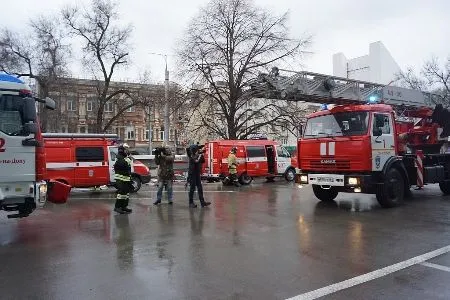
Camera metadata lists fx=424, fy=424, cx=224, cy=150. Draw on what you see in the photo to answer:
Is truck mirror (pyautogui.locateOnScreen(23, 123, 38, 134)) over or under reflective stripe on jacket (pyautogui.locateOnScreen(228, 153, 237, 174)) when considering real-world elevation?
over

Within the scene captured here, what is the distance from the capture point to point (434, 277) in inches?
217

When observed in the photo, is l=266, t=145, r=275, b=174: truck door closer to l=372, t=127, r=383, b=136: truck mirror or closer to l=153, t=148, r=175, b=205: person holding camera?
l=153, t=148, r=175, b=205: person holding camera

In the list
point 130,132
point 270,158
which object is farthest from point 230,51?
point 130,132

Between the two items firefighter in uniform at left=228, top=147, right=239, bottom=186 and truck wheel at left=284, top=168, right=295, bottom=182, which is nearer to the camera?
firefighter in uniform at left=228, top=147, right=239, bottom=186

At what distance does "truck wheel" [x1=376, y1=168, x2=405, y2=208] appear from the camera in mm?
11281

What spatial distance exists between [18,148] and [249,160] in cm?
1475

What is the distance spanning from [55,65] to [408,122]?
2807 cm

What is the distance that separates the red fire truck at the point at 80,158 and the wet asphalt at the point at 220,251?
435 centimetres

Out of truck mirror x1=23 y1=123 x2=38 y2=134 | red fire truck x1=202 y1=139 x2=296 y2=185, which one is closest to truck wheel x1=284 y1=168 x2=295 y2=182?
red fire truck x1=202 y1=139 x2=296 y2=185

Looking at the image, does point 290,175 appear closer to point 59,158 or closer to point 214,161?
point 214,161

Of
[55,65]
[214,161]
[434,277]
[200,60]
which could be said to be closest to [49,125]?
[55,65]

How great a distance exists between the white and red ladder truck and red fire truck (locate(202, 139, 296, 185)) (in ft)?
43.4

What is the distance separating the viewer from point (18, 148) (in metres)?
7.56

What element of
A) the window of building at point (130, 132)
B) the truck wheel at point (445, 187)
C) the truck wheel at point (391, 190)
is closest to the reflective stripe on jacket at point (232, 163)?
the truck wheel at point (445, 187)
